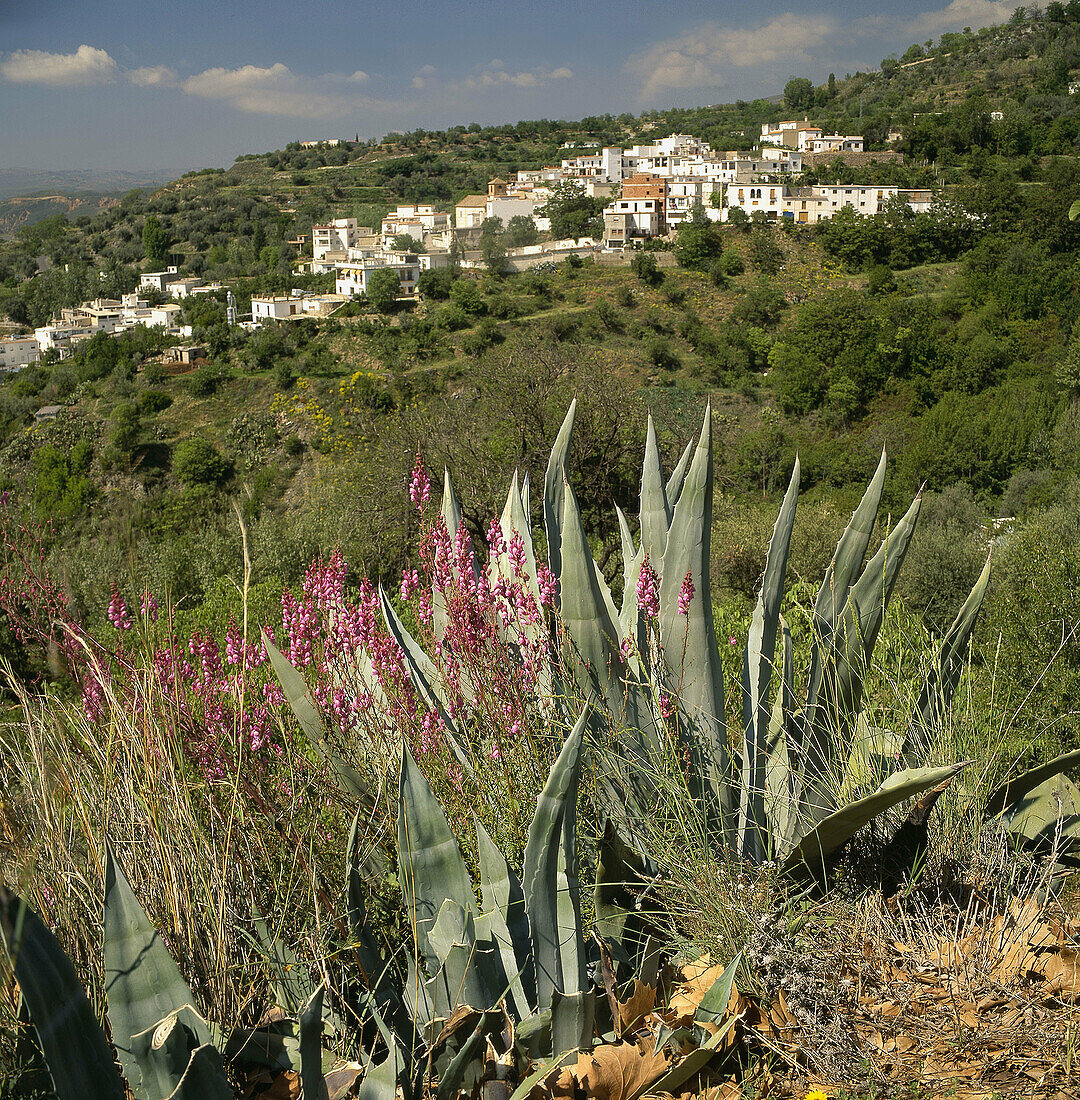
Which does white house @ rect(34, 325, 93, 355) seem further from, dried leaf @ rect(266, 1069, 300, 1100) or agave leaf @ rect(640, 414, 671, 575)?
dried leaf @ rect(266, 1069, 300, 1100)

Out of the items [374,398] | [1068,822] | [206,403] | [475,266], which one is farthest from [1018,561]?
[475,266]

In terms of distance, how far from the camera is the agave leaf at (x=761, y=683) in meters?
1.97

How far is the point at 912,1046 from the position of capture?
1459 millimetres

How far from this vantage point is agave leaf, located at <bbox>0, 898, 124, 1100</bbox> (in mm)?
966

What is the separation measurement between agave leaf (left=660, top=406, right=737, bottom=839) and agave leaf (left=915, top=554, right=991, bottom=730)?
0.47 meters

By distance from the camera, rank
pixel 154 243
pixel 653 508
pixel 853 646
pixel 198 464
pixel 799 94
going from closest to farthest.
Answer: pixel 853 646, pixel 653 508, pixel 198 464, pixel 154 243, pixel 799 94

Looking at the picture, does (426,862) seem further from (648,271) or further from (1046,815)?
(648,271)

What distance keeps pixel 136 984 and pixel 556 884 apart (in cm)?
64

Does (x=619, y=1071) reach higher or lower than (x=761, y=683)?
lower

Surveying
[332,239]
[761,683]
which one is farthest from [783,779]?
[332,239]

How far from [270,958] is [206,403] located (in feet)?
116

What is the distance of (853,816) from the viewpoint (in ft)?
5.25

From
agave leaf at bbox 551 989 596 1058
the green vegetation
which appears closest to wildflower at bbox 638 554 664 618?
the green vegetation

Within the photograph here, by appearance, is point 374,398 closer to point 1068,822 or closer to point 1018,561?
point 1018,561
